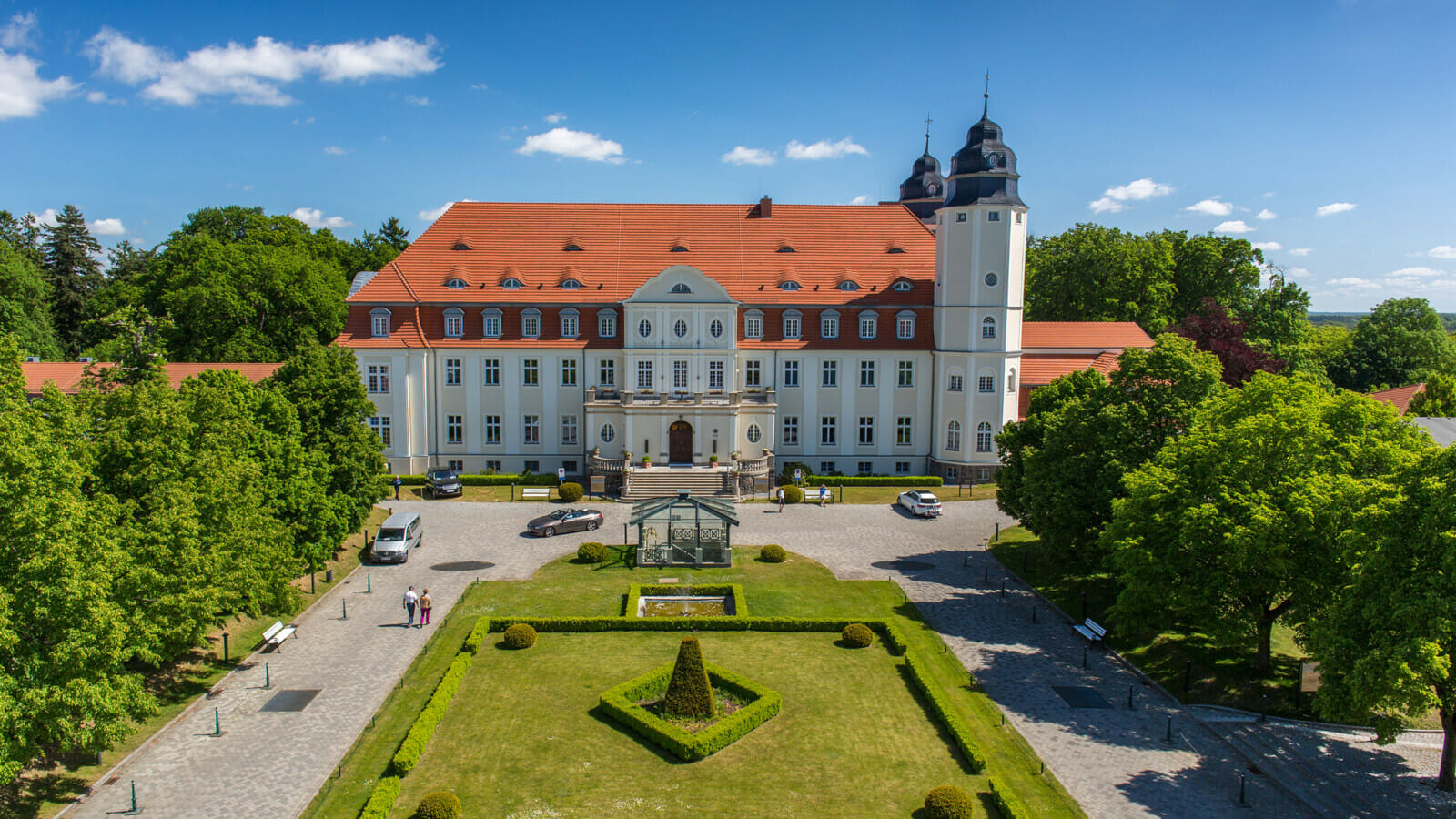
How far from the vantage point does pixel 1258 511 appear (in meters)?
23.9

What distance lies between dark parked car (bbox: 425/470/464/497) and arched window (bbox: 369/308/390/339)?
941 centimetres

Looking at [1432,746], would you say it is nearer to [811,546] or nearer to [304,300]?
[811,546]

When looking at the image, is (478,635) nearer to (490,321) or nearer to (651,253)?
(490,321)

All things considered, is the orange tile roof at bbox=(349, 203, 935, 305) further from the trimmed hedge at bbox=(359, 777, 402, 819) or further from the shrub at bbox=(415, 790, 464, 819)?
the shrub at bbox=(415, 790, 464, 819)

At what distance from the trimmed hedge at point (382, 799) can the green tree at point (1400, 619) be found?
20424 mm

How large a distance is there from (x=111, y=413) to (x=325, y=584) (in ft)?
36.1

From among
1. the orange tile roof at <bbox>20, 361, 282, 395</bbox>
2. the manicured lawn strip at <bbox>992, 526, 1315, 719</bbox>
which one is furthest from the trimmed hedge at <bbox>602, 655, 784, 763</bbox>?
the orange tile roof at <bbox>20, 361, 282, 395</bbox>

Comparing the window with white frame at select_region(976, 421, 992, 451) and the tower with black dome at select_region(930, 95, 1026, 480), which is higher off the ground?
the tower with black dome at select_region(930, 95, 1026, 480)

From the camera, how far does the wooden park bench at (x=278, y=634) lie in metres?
A: 28.6

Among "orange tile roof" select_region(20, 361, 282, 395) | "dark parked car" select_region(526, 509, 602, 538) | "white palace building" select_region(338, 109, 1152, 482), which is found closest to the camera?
"dark parked car" select_region(526, 509, 602, 538)

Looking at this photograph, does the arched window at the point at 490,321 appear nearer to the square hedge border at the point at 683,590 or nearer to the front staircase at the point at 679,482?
the front staircase at the point at 679,482

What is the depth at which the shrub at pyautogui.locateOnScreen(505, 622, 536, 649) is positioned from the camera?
29.1 m

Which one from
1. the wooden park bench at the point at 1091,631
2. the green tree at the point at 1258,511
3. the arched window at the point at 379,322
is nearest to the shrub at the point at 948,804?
the green tree at the point at 1258,511

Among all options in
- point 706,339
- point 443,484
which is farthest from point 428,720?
point 706,339
